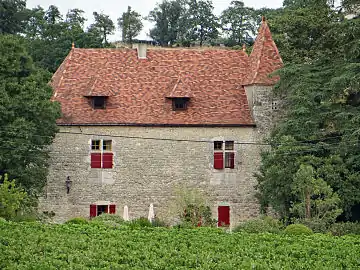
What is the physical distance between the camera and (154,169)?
4312cm

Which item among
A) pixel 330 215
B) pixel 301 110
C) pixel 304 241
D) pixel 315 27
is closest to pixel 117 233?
pixel 304 241

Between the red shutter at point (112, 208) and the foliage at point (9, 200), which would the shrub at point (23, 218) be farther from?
the red shutter at point (112, 208)

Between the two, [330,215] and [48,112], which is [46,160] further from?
[330,215]

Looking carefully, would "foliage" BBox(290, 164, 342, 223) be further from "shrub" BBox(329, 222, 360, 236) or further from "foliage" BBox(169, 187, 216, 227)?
"foliage" BBox(169, 187, 216, 227)

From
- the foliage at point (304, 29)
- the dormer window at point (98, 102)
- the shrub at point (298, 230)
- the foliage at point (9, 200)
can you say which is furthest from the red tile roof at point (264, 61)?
the foliage at point (9, 200)

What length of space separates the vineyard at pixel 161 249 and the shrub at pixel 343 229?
4827 mm

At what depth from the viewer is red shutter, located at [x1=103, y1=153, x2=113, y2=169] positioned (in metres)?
43.0

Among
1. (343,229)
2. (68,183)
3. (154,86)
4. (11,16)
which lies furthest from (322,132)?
(11,16)

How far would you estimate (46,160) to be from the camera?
41844 mm

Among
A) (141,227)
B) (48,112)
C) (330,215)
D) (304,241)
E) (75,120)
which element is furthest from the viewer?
(75,120)

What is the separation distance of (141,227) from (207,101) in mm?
11659

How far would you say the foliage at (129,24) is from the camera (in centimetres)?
8088

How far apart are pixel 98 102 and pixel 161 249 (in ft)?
57.6

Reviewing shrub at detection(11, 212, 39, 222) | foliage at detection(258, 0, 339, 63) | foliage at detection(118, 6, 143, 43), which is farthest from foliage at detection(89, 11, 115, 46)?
shrub at detection(11, 212, 39, 222)
